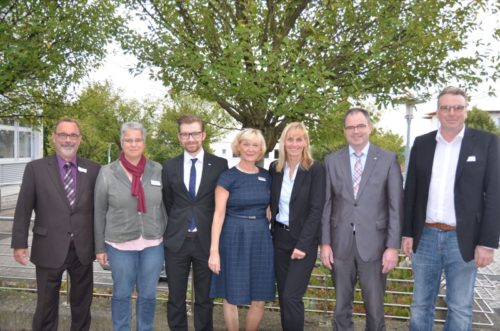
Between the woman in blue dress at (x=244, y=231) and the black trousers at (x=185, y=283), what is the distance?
144mm

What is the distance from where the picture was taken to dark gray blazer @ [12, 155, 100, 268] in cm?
378

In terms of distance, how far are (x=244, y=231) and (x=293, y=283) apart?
1.99 ft

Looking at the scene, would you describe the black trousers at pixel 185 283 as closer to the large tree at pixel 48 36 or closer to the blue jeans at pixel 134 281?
the blue jeans at pixel 134 281

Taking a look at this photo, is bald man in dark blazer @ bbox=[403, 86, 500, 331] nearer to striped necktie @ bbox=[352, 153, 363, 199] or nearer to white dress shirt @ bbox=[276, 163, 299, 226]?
striped necktie @ bbox=[352, 153, 363, 199]

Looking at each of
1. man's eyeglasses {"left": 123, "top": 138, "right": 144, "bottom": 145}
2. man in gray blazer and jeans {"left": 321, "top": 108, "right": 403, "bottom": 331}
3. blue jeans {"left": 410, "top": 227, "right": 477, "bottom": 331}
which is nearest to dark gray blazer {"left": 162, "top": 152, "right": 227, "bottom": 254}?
man's eyeglasses {"left": 123, "top": 138, "right": 144, "bottom": 145}

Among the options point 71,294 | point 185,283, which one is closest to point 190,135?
point 185,283

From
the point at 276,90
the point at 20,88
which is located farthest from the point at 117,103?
the point at 276,90

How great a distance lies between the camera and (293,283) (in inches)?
145

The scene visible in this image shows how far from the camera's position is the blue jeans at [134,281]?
381 centimetres

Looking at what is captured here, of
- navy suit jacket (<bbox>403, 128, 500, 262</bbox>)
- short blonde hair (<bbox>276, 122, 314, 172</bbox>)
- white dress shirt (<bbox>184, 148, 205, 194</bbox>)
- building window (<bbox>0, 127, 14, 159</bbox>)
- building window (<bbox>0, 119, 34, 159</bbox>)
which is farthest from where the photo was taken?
building window (<bbox>0, 119, 34, 159</bbox>)

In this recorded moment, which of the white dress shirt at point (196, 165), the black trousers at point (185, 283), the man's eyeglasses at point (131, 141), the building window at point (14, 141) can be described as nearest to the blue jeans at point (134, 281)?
the black trousers at point (185, 283)

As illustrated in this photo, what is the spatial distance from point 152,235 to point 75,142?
109 centimetres

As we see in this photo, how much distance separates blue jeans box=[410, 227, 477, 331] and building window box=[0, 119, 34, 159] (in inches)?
837

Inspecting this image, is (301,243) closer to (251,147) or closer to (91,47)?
(251,147)
